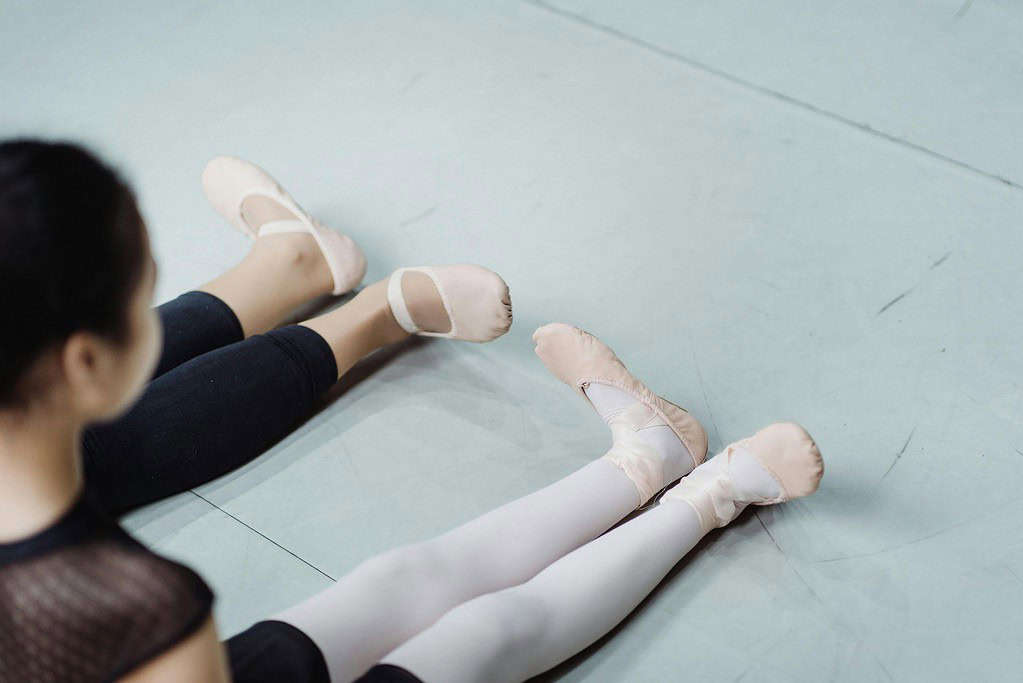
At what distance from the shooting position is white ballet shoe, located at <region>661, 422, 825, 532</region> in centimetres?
117

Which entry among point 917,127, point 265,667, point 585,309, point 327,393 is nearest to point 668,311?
point 585,309

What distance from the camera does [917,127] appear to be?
5.67 ft

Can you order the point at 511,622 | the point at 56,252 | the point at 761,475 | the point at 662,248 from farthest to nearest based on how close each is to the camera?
1. the point at 662,248
2. the point at 761,475
3. the point at 511,622
4. the point at 56,252

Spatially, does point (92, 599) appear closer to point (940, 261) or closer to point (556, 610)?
point (556, 610)

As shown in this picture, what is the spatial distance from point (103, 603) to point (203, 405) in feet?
1.74

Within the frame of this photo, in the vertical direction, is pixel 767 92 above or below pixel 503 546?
above

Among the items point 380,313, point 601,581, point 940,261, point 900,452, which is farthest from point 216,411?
point 940,261

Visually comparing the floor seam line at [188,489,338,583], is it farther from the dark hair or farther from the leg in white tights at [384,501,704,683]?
the dark hair

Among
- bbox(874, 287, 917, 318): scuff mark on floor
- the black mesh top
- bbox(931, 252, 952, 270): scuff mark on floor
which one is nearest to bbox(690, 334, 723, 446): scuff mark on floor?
bbox(874, 287, 917, 318): scuff mark on floor

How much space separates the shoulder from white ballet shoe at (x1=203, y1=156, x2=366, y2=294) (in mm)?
811

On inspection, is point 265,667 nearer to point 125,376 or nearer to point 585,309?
point 125,376

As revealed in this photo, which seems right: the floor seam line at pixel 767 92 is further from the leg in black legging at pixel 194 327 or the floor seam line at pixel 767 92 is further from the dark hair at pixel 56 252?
the dark hair at pixel 56 252

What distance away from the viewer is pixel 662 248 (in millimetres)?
1556

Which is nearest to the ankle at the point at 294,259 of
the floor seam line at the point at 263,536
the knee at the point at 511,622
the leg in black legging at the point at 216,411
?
the leg in black legging at the point at 216,411
